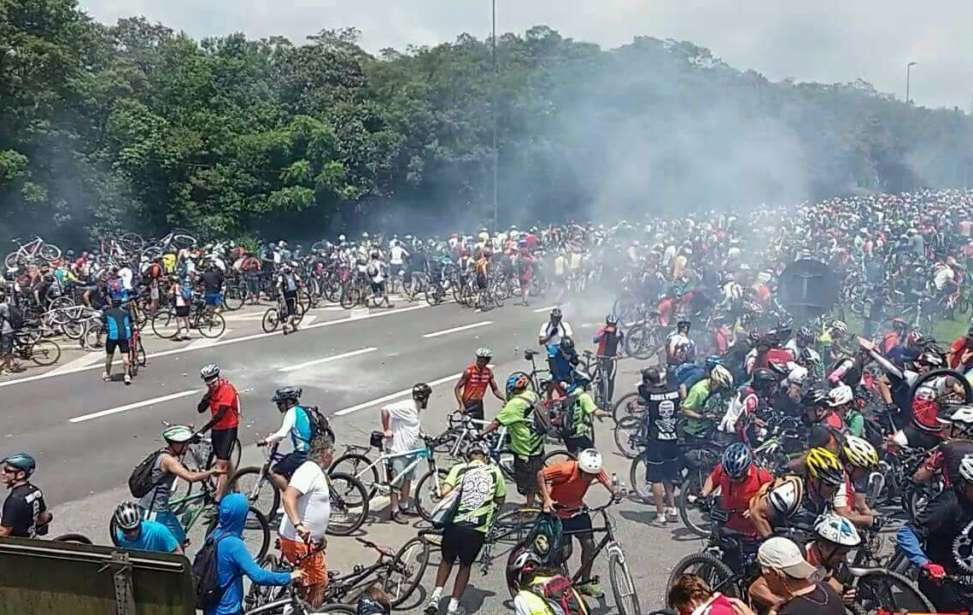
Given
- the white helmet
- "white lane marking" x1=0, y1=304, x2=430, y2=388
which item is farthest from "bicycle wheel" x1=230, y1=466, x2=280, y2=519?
"white lane marking" x1=0, y1=304, x2=430, y2=388

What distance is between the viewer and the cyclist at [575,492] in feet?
22.2

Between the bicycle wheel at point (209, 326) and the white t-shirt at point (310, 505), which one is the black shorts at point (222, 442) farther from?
the bicycle wheel at point (209, 326)

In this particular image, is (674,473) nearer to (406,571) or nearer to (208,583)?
(406,571)

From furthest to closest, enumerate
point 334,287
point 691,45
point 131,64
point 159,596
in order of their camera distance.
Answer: point 131,64, point 691,45, point 334,287, point 159,596

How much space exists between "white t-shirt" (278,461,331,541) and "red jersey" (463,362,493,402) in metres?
4.13

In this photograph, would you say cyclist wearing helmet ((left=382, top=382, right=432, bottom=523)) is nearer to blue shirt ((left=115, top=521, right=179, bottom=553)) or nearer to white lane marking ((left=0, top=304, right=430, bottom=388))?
blue shirt ((left=115, top=521, right=179, bottom=553))

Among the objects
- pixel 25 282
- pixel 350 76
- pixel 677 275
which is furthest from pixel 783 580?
pixel 350 76

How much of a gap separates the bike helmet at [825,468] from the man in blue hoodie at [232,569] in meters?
3.84

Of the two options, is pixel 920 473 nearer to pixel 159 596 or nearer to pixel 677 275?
pixel 159 596

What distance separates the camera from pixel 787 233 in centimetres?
2645

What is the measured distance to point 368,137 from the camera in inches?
1401

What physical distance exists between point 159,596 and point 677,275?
1660cm

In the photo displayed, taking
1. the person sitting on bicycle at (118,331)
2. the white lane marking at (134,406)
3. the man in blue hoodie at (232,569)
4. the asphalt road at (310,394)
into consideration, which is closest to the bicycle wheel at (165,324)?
the asphalt road at (310,394)

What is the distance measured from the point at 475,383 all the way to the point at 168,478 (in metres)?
4.17
